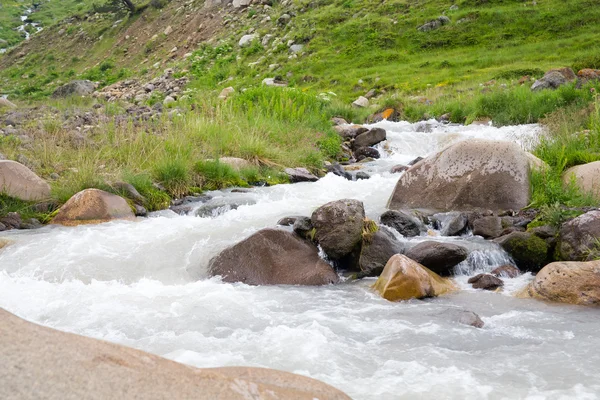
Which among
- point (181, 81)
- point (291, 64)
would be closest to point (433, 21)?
point (291, 64)

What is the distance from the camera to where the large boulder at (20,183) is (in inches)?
309

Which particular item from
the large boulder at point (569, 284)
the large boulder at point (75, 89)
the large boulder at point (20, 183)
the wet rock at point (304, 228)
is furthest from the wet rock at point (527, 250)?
the large boulder at point (75, 89)

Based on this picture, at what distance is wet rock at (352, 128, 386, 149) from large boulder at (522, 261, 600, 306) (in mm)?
8937

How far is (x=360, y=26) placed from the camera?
2877 centimetres

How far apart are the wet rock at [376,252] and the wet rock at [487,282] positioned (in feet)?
2.79

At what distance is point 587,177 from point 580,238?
1.89 meters

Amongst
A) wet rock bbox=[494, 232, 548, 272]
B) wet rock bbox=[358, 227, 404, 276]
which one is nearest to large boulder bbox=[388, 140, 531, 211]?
wet rock bbox=[494, 232, 548, 272]

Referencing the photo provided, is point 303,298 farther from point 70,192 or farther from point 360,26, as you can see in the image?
point 360,26

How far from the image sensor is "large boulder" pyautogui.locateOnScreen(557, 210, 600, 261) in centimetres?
544

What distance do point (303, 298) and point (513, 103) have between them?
1146 centimetres

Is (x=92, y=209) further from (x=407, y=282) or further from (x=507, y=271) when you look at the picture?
(x=507, y=271)

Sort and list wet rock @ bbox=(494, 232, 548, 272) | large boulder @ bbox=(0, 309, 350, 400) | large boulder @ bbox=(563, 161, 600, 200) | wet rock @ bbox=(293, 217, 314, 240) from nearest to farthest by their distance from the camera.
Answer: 1. large boulder @ bbox=(0, 309, 350, 400)
2. wet rock @ bbox=(494, 232, 548, 272)
3. wet rock @ bbox=(293, 217, 314, 240)
4. large boulder @ bbox=(563, 161, 600, 200)

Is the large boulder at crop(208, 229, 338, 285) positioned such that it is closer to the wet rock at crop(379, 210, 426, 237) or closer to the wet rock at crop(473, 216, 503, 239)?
the wet rock at crop(379, 210, 426, 237)

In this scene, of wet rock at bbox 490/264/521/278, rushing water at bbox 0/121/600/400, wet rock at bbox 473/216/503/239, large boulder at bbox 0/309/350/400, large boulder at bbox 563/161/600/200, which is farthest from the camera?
large boulder at bbox 563/161/600/200
